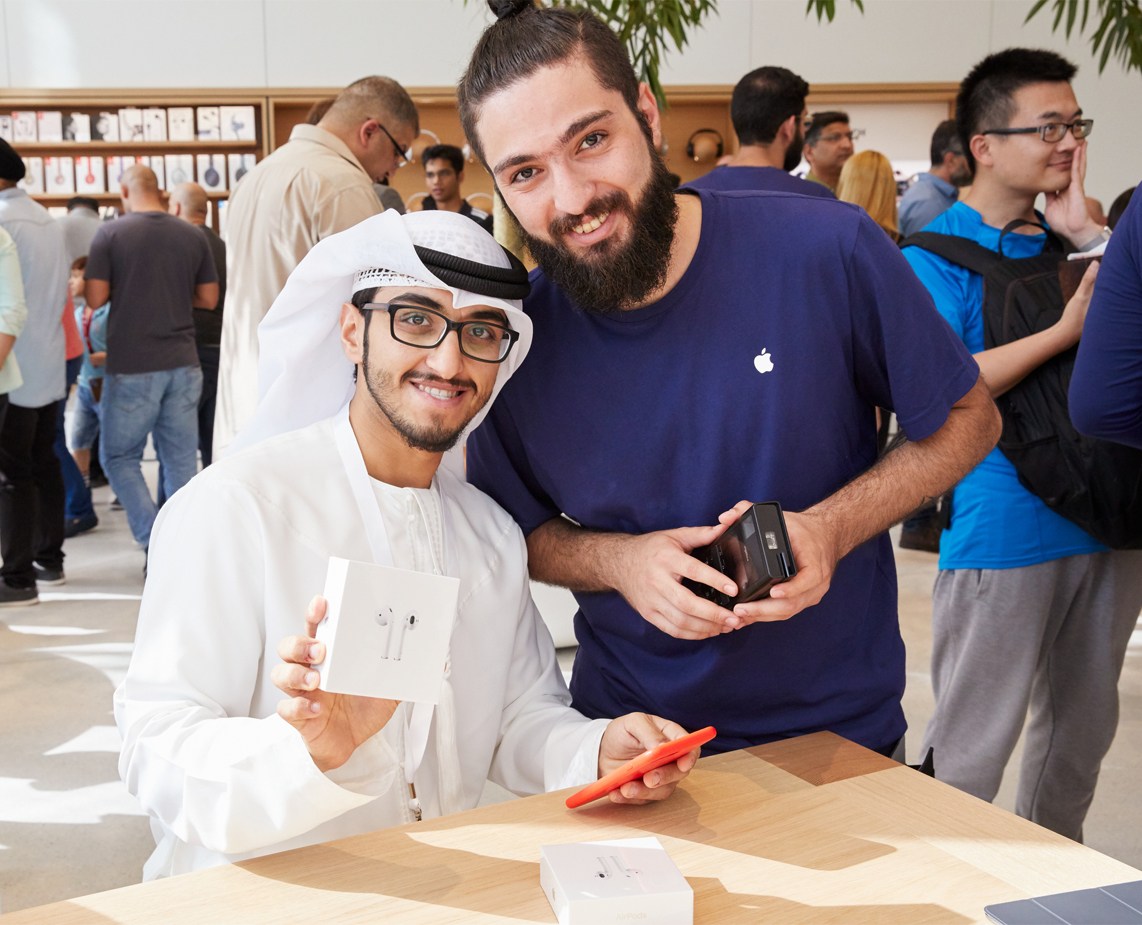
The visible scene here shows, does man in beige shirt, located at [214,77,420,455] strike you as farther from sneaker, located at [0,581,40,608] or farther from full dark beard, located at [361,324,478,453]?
full dark beard, located at [361,324,478,453]

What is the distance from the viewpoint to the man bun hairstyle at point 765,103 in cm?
395

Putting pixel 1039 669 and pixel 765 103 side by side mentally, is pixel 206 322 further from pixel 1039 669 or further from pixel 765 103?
pixel 1039 669

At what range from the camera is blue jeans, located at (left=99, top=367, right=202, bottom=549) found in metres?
5.72

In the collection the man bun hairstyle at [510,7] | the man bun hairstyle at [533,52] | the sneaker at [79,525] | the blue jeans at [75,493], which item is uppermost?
the man bun hairstyle at [510,7]

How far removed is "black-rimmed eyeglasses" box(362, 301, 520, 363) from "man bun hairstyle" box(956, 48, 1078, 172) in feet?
4.71

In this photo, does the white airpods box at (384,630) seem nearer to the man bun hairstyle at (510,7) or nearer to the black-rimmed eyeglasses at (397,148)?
the man bun hairstyle at (510,7)

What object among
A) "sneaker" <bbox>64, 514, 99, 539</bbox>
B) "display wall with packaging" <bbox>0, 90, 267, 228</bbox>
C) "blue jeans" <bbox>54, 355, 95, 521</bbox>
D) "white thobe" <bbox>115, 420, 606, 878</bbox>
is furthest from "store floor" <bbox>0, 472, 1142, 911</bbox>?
"display wall with packaging" <bbox>0, 90, 267, 228</bbox>

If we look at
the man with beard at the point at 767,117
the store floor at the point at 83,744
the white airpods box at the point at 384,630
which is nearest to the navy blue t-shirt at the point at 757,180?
the man with beard at the point at 767,117

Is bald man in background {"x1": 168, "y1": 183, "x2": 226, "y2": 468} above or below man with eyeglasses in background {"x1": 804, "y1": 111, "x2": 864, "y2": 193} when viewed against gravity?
below

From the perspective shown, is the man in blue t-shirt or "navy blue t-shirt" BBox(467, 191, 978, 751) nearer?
"navy blue t-shirt" BBox(467, 191, 978, 751)

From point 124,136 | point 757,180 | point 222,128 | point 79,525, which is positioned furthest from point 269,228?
point 124,136

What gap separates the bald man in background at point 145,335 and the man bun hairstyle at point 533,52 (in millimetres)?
4259

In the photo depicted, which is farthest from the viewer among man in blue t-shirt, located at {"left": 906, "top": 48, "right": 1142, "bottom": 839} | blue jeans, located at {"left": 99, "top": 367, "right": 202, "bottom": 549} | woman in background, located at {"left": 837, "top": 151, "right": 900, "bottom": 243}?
blue jeans, located at {"left": 99, "top": 367, "right": 202, "bottom": 549}

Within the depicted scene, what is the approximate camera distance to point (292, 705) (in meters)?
1.28
